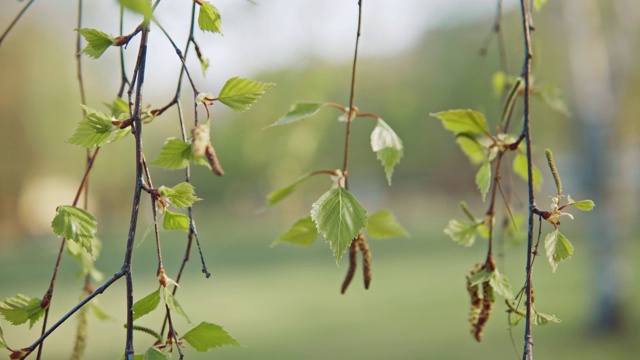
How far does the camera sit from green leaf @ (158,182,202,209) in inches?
10.9

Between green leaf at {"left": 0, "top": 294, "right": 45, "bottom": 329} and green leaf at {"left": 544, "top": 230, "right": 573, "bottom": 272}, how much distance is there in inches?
9.5

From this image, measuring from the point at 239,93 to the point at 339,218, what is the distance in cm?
7

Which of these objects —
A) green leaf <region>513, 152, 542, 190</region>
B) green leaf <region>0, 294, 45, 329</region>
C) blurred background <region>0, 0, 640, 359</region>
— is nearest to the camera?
green leaf <region>0, 294, 45, 329</region>

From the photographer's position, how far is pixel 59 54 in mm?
8492

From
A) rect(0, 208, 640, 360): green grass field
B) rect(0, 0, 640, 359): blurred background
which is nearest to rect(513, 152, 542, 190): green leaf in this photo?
rect(0, 0, 640, 359): blurred background

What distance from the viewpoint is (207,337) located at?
29cm

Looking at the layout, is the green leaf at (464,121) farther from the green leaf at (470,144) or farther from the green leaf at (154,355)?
the green leaf at (154,355)

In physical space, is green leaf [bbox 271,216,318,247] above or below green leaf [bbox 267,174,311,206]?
below

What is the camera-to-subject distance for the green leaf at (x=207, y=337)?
294 mm

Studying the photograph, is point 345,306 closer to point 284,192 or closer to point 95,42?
point 284,192

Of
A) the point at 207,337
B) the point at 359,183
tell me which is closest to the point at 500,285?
the point at 207,337

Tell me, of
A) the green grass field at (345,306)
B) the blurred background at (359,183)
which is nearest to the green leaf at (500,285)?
the blurred background at (359,183)

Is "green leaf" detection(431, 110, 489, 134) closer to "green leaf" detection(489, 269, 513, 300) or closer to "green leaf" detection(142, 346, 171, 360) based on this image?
"green leaf" detection(489, 269, 513, 300)

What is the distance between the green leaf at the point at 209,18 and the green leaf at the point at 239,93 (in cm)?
3
